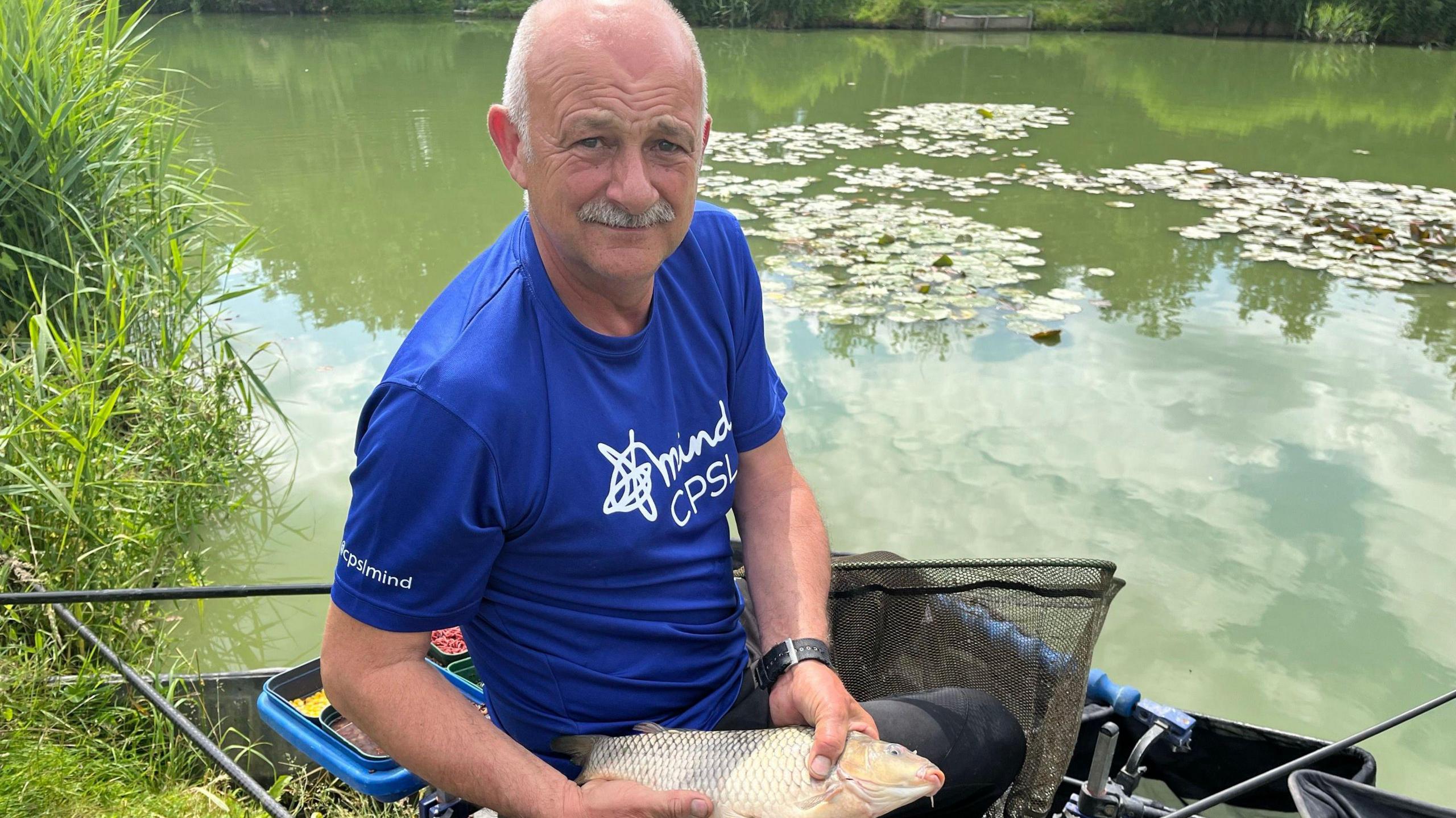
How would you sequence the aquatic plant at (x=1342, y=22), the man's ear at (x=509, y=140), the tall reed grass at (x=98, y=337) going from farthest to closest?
the aquatic plant at (x=1342, y=22) < the tall reed grass at (x=98, y=337) < the man's ear at (x=509, y=140)

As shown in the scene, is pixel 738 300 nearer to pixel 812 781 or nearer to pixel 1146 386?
pixel 812 781

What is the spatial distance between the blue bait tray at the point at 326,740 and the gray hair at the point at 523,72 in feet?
2.88

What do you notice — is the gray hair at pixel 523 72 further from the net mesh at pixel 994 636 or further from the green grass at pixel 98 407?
the green grass at pixel 98 407

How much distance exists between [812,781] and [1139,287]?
486 centimetres

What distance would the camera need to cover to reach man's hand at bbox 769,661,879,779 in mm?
1341

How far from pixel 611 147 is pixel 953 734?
3.14ft

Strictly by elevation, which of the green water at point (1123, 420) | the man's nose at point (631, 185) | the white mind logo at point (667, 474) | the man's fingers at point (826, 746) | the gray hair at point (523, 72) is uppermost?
the gray hair at point (523, 72)

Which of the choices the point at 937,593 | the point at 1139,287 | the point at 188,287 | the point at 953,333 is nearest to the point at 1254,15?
the point at 1139,287

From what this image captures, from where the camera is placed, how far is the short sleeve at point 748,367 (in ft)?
5.57

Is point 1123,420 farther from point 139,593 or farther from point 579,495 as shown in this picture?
point 139,593

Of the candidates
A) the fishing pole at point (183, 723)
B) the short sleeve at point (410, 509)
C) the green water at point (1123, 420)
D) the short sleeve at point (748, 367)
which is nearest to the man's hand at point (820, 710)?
the short sleeve at point (748, 367)

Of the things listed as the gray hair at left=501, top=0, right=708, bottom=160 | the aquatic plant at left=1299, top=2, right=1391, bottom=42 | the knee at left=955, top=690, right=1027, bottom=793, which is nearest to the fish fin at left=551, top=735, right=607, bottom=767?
the knee at left=955, top=690, right=1027, bottom=793

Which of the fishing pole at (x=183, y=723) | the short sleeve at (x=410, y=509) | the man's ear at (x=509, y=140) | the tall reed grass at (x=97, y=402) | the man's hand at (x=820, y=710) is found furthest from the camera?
the tall reed grass at (x=97, y=402)

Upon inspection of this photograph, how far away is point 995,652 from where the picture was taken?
1.68 meters
